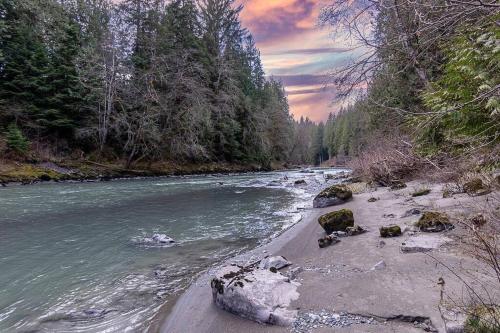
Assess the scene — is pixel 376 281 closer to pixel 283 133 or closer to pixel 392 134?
pixel 392 134

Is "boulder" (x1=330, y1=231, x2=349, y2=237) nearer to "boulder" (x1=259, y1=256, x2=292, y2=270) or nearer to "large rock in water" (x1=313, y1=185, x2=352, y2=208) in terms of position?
"boulder" (x1=259, y1=256, x2=292, y2=270)

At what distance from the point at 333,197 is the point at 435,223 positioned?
19.9 ft

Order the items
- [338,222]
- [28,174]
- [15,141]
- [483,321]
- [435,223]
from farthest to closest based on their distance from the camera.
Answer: [15,141] → [28,174] → [338,222] → [435,223] → [483,321]

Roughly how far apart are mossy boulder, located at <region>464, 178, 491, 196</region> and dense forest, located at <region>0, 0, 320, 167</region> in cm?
2448

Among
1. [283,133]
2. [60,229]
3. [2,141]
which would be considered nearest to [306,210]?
[60,229]

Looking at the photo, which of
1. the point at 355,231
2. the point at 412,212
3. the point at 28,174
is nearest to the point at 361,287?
the point at 355,231

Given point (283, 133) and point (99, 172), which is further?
point (283, 133)

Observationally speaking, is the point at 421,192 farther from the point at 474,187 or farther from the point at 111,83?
the point at 111,83

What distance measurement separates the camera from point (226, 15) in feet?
134

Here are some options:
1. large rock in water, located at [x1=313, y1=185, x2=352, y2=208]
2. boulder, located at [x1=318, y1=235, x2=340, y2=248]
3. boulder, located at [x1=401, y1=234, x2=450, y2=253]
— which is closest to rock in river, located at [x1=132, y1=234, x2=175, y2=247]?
boulder, located at [x1=318, y1=235, x2=340, y2=248]

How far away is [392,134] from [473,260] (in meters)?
13.5

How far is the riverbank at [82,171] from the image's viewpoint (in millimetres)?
21048

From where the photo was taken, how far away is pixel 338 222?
23.7 feet

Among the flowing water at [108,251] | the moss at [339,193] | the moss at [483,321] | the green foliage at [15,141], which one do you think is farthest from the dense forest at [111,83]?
the moss at [483,321]
